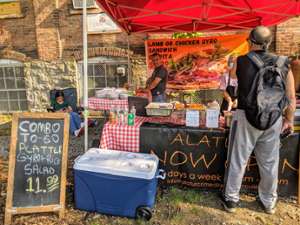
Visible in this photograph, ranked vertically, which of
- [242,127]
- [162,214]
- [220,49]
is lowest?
[162,214]

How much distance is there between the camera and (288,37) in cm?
660

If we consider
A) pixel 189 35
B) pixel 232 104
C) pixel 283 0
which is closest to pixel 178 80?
pixel 189 35

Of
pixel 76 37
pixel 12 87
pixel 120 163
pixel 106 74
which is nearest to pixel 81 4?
pixel 76 37

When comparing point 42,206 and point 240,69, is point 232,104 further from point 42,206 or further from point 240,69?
point 42,206

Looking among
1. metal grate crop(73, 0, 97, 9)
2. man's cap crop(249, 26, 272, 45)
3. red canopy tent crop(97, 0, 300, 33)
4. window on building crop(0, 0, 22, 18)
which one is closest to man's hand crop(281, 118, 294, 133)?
man's cap crop(249, 26, 272, 45)

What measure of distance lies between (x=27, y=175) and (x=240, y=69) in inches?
93.1

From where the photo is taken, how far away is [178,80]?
6652mm

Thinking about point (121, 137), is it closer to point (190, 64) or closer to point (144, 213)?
point (144, 213)

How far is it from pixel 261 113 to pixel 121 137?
1.56 meters

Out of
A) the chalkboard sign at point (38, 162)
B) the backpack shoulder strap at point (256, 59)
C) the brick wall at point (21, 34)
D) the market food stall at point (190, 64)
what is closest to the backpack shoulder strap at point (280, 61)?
the backpack shoulder strap at point (256, 59)

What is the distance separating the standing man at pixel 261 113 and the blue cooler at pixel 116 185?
0.87 m

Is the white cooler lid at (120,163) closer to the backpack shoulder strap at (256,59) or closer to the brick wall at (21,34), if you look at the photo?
the backpack shoulder strap at (256,59)

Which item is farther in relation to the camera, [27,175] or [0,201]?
[0,201]

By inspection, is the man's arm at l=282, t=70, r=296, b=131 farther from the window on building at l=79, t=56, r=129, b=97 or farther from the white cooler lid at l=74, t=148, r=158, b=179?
the window on building at l=79, t=56, r=129, b=97
